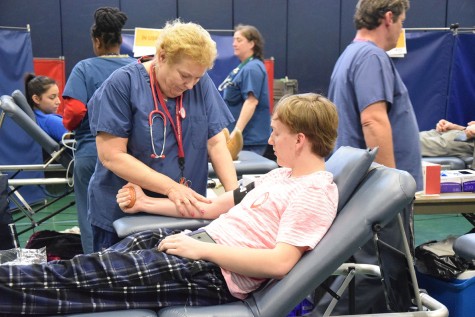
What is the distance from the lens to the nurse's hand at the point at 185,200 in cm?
174

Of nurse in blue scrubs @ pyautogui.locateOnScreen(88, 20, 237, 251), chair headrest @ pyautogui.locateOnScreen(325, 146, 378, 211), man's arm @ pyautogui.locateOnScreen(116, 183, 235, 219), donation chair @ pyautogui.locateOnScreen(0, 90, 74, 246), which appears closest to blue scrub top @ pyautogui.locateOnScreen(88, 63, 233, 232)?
nurse in blue scrubs @ pyautogui.locateOnScreen(88, 20, 237, 251)

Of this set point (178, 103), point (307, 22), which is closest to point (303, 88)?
point (307, 22)

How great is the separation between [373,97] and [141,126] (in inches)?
32.8

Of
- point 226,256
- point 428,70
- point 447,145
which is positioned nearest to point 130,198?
→ point 226,256

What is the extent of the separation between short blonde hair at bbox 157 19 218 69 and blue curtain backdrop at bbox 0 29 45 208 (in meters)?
3.50

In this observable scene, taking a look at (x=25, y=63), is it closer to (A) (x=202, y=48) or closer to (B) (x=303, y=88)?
(B) (x=303, y=88)

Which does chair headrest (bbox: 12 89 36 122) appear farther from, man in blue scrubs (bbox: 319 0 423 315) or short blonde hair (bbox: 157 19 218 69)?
man in blue scrubs (bbox: 319 0 423 315)

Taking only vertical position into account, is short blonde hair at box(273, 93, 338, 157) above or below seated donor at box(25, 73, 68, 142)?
above

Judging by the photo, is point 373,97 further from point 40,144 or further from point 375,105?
point 40,144

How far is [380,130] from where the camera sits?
194cm

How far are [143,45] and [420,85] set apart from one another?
285cm

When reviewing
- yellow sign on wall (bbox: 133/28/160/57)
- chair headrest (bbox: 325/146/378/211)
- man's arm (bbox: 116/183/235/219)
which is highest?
yellow sign on wall (bbox: 133/28/160/57)

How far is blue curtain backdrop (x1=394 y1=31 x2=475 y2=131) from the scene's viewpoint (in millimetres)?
5270

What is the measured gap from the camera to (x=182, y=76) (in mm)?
1724
